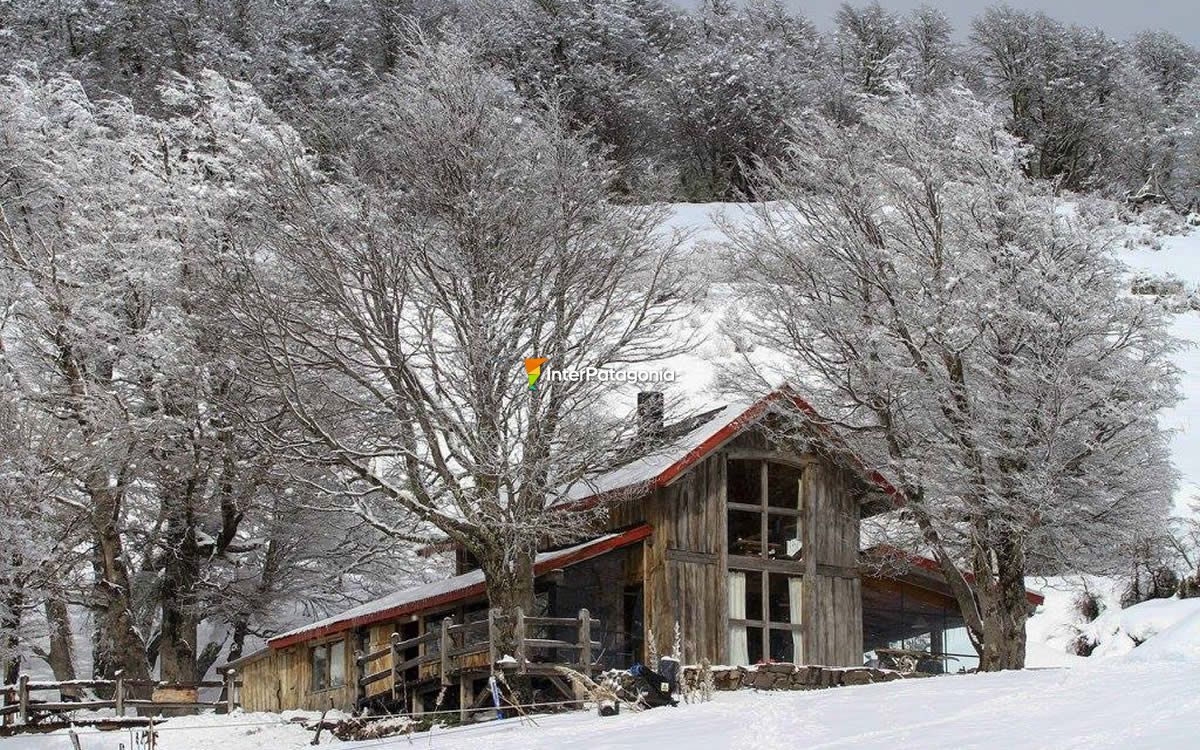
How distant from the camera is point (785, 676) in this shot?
2244cm

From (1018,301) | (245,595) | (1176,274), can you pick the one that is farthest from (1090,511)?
(1176,274)

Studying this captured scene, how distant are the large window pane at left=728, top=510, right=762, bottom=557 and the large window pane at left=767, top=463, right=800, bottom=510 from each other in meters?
0.56

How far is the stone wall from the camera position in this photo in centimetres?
2138

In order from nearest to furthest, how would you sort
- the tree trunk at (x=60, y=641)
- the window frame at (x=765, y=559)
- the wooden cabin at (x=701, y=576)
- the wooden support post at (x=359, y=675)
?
the wooden cabin at (x=701, y=576) → the wooden support post at (x=359, y=675) → the window frame at (x=765, y=559) → the tree trunk at (x=60, y=641)

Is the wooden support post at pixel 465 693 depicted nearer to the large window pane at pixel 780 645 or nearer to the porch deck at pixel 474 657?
the porch deck at pixel 474 657

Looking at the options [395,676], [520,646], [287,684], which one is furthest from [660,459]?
[287,684]

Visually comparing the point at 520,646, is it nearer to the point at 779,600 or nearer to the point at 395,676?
the point at 395,676

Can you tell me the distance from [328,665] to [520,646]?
9.77 m

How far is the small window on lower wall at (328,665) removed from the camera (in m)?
27.9

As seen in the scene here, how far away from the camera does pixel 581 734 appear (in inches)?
547

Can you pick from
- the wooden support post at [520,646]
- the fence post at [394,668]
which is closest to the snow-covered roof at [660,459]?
the wooden support post at [520,646]

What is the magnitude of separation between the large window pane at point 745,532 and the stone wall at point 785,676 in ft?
9.89

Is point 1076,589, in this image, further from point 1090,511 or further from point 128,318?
point 128,318

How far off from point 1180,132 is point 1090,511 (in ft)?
149
